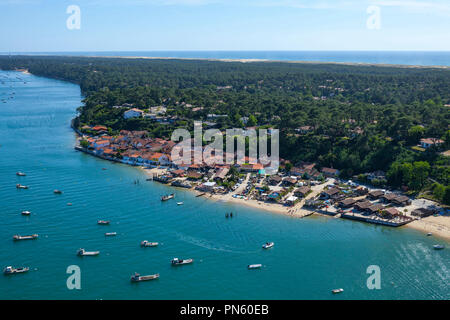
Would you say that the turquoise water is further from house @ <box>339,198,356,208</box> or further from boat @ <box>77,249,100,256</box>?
house @ <box>339,198,356,208</box>

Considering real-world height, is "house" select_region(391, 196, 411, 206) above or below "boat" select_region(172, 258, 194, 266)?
above

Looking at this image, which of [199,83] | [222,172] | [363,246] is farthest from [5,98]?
[363,246]

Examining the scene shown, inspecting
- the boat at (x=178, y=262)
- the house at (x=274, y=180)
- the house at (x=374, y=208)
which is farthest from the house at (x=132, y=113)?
the boat at (x=178, y=262)

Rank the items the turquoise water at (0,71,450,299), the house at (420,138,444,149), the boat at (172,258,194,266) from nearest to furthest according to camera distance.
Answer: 1. the turquoise water at (0,71,450,299)
2. the boat at (172,258,194,266)
3. the house at (420,138,444,149)

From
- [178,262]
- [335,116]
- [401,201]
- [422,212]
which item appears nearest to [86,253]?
[178,262]

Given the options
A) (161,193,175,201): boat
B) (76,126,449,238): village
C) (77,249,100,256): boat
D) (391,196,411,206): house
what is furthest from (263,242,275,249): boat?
(391,196,411,206): house

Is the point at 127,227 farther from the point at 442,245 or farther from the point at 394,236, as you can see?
the point at 442,245

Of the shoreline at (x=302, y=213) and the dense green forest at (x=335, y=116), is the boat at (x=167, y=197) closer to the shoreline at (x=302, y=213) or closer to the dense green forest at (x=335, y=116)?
the shoreline at (x=302, y=213)
